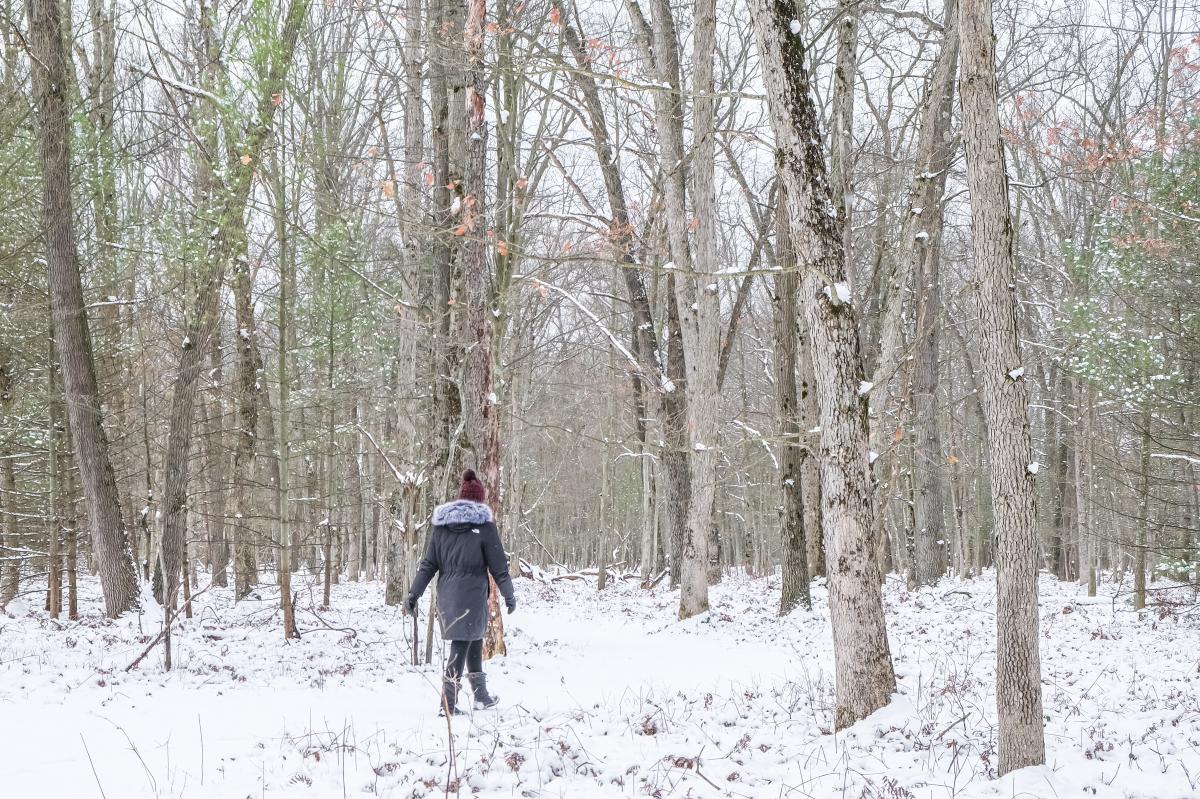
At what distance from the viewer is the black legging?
20.6 ft

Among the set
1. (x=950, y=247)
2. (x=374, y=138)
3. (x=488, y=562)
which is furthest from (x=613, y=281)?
(x=488, y=562)

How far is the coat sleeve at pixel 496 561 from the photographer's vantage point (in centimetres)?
639

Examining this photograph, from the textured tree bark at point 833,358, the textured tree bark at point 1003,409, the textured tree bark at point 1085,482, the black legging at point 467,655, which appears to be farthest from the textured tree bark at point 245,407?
the textured tree bark at point 1085,482

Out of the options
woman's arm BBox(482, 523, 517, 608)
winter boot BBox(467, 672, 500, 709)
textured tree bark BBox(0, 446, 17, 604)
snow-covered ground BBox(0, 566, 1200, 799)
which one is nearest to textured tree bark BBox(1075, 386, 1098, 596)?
snow-covered ground BBox(0, 566, 1200, 799)

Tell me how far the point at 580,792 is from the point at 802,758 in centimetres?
151

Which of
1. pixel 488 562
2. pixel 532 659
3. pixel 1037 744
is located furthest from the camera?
pixel 532 659

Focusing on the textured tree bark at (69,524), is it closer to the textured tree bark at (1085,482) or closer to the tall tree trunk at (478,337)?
the tall tree trunk at (478,337)

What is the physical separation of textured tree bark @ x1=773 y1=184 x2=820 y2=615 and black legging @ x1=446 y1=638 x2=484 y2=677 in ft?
24.9

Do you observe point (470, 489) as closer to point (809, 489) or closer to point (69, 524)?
point (809, 489)

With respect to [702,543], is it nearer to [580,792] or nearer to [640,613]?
[640,613]

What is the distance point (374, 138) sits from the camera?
1983 centimetres

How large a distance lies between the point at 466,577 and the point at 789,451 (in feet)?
27.8

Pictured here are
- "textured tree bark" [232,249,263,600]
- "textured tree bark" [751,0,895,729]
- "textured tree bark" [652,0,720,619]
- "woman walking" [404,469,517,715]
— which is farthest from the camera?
"textured tree bark" [232,249,263,600]

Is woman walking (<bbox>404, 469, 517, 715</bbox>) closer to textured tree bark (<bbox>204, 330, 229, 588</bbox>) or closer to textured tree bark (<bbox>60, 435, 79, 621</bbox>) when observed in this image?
textured tree bark (<bbox>60, 435, 79, 621</bbox>)
